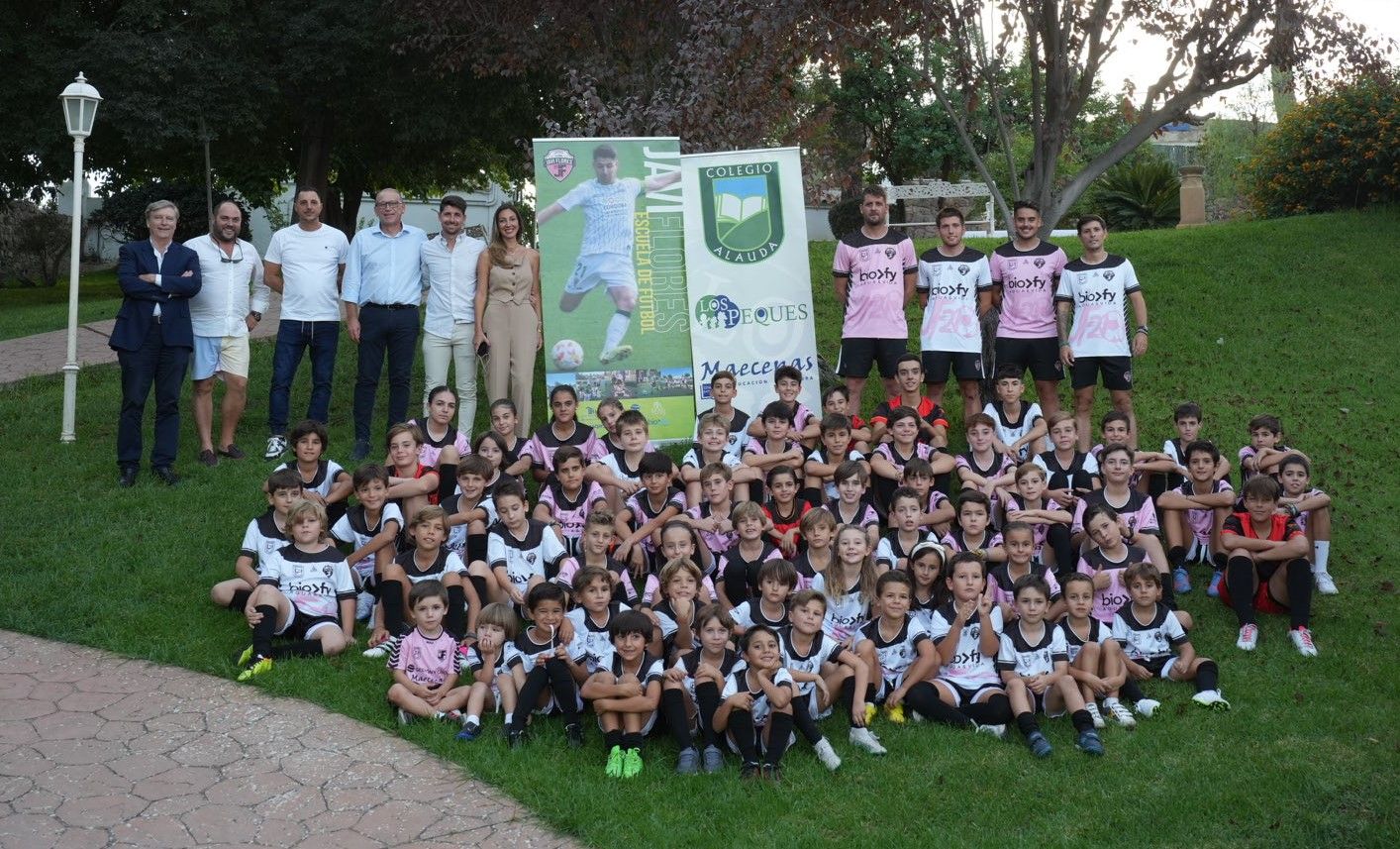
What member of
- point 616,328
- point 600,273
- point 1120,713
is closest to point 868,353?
point 616,328

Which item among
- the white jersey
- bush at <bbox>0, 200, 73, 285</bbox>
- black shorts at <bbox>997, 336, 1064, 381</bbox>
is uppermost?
bush at <bbox>0, 200, 73, 285</bbox>

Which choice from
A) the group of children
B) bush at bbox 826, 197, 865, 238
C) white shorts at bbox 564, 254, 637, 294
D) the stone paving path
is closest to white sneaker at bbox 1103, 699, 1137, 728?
the group of children

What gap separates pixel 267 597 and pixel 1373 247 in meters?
12.4

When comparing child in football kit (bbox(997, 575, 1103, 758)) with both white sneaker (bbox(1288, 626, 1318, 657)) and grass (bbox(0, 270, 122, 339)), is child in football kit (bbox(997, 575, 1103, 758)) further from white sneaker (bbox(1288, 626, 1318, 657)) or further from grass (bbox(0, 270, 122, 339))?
grass (bbox(0, 270, 122, 339))

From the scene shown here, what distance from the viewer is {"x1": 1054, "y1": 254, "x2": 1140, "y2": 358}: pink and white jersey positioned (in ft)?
26.1

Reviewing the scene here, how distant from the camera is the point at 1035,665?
582 cm

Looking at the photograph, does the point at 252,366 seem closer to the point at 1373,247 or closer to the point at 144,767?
the point at 144,767

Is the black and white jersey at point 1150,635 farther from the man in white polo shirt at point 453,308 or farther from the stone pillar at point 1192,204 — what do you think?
the stone pillar at point 1192,204

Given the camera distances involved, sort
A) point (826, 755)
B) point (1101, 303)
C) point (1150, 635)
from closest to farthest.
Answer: point (826, 755) < point (1150, 635) < point (1101, 303)

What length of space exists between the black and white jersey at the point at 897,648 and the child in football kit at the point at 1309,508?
90.9 inches

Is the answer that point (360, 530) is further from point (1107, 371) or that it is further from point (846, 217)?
point (846, 217)

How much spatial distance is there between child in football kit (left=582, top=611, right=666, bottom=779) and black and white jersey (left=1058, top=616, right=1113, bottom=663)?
1.91m

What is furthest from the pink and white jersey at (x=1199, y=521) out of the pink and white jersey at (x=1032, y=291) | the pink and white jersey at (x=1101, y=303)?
the pink and white jersey at (x=1032, y=291)

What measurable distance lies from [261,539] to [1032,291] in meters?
4.82
